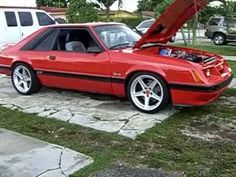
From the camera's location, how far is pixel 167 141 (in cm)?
477

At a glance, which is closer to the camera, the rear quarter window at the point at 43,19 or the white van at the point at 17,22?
the white van at the point at 17,22

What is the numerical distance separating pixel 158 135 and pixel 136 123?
58 cm

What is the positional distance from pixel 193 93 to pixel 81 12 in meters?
18.3

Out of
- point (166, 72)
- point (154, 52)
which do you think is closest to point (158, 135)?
point (166, 72)

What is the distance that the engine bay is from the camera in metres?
6.03

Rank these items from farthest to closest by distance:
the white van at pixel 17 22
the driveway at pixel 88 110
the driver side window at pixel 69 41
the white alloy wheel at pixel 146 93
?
the white van at pixel 17 22, the driver side window at pixel 69 41, the white alloy wheel at pixel 146 93, the driveway at pixel 88 110

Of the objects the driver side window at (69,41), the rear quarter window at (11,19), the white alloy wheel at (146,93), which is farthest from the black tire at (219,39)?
the white alloy wheel at (146,93)

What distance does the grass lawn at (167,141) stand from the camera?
4.09 metres

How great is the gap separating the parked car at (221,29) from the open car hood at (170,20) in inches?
631

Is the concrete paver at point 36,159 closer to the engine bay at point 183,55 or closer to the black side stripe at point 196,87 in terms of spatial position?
the black side stripe at point 196,87

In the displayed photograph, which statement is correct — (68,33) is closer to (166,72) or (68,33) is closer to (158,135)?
(166,72)

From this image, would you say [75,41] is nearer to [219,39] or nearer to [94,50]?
[94,50]

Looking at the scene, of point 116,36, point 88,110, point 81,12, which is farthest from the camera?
point 81,12

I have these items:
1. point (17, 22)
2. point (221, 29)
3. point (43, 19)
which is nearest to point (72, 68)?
point (17, 22)
